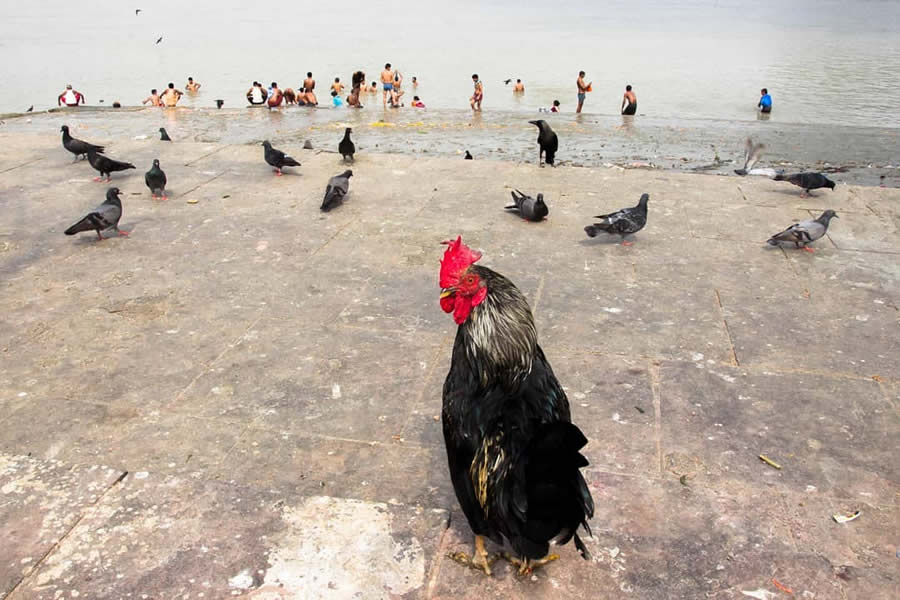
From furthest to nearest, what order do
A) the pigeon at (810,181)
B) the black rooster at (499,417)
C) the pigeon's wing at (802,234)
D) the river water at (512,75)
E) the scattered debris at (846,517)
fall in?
the river water at (512,75)
the pigeon at (810,181)
the pigeon's wing at (802,234)
the scattered debris at (846,517)
the black rooster at (499,417)

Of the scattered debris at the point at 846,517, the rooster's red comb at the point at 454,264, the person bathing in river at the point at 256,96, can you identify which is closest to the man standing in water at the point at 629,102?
the person bathing in river at the point at 256,96

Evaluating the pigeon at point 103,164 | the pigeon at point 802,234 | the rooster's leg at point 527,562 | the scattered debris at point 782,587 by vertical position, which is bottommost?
the scattered debris at point 782,587

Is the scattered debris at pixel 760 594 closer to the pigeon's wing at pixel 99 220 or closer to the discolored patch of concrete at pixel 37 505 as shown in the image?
the discolored patch of concrete at pixel 37 505

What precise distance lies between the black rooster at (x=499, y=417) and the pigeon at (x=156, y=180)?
25.7 ft

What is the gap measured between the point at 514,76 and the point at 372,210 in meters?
33.0

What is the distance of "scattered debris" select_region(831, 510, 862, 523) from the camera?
4.05 meters

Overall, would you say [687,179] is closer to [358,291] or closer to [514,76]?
[358,291]

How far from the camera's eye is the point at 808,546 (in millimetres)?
3848

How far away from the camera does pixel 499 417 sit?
133 inches

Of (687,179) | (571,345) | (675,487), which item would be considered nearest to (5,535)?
(675,487)

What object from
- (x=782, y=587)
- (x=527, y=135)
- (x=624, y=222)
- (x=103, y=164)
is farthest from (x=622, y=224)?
(x=527, y=135)

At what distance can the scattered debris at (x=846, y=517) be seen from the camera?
405cm

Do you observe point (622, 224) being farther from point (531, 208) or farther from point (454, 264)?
point (454, 264)

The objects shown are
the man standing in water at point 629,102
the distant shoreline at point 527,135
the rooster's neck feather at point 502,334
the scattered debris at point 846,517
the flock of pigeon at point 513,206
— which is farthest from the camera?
the man standing in water at point 629,102
